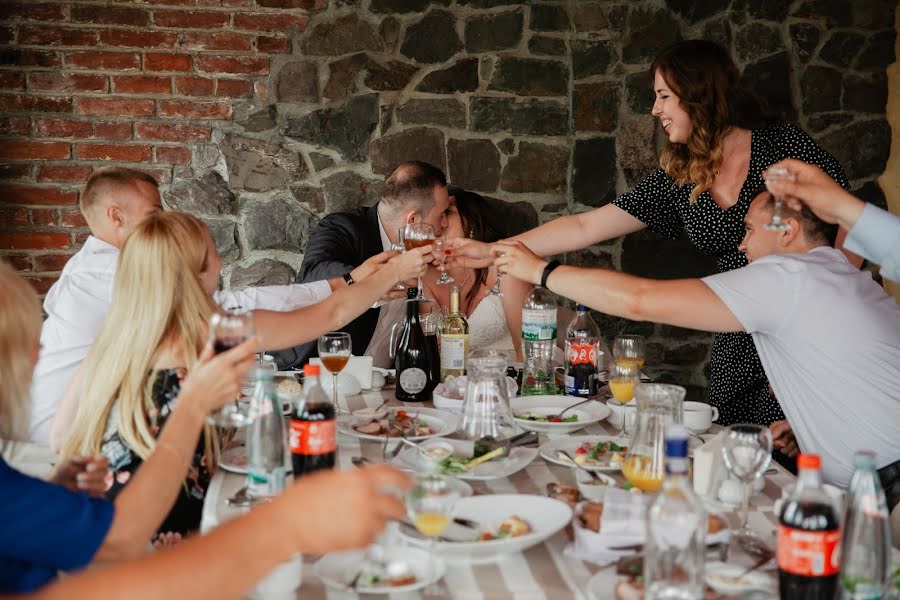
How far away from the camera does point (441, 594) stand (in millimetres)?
1256

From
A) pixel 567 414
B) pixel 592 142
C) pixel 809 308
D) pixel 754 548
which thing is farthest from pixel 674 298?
pixel 592 142

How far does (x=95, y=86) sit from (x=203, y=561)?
136 inches

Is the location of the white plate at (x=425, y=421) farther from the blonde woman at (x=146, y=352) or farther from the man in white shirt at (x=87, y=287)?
the man in white shirt at (x=87, y=287)

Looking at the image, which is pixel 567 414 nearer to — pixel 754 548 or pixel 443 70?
pixel 754 548

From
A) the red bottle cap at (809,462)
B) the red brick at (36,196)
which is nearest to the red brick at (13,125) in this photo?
the red brick at (36,196)

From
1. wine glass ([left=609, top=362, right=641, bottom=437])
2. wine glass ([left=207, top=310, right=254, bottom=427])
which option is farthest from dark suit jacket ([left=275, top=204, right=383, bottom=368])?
wine glass ([left=207, top=310, right=254, bottom=427])

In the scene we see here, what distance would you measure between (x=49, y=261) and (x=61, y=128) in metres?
0.58

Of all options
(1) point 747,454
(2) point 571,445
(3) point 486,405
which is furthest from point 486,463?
(1) point 747,454

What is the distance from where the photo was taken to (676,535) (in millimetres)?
1173

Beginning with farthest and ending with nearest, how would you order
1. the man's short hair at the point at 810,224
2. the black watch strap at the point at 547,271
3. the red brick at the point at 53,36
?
the red brick at the point at 53,36, the black watch strap at the point at 547,271, the man's short hair at the point at 810,224

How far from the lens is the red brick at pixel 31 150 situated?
3.81 m

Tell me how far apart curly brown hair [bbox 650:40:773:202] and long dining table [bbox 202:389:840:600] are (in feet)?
4.44

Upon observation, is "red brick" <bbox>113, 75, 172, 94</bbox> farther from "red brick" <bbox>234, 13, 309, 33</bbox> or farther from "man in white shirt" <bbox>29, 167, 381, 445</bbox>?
"man in white shirt" <bbox>29, 167, 381, 445</bbox>

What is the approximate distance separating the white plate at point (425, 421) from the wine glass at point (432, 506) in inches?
26.1
